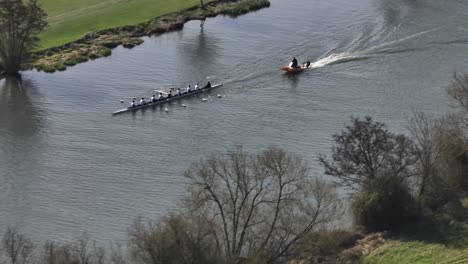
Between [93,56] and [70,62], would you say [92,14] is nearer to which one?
[93,56]

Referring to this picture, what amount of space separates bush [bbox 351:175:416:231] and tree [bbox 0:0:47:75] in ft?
145

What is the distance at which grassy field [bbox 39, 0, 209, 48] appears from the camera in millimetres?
91688

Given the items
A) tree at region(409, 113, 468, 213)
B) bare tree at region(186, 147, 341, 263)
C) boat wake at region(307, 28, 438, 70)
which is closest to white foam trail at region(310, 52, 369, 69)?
boat wake at region(307, 28, 438, 70)

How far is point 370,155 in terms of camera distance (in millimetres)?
53250

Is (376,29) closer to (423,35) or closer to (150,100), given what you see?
(423,35)

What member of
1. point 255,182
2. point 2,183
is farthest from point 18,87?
point 255,182

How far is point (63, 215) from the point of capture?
5556cm

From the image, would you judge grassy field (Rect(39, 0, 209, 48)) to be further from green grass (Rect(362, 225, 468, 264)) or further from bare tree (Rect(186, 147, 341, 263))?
green grass (Rect(362, 225, 468, 264))

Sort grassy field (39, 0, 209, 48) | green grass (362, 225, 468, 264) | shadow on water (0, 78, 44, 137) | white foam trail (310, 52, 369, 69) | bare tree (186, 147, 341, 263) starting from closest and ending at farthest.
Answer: bare tree (186, 147, 341, 263)
green grass (362, 225, 468, 264)
shadow on water (0, 78, 44, 137)
white foam trail (310, 52, 369, 69)
grassy field (39, 0, 209, 48)

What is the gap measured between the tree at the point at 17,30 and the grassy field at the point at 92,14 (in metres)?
5.70

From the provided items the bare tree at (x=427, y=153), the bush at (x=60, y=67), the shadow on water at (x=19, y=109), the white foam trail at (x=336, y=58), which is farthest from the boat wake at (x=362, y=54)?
the shadow on water at (x=19, y=109)

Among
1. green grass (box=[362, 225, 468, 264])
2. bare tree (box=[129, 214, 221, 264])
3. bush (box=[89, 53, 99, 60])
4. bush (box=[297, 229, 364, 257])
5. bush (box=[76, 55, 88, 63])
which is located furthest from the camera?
bush (box=[89, 53, 99, 60])

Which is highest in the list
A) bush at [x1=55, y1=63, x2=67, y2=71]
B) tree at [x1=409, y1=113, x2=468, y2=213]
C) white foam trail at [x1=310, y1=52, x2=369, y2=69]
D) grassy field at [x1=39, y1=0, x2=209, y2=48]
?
grassy field at [x1=39, y1=0, x2=209, y2=48]

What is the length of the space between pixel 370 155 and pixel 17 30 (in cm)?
4430
